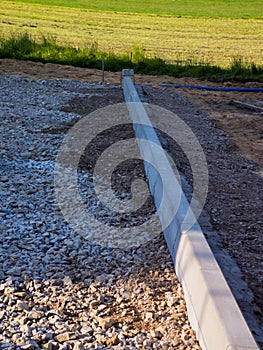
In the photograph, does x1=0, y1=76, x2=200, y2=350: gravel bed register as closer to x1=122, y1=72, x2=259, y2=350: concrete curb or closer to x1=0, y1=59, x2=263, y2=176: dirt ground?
x1=122, y1=72, x2=259, y2=350: concrete curb

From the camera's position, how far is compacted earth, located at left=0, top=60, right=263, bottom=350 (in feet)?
10.8

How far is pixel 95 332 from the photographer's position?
3.28m

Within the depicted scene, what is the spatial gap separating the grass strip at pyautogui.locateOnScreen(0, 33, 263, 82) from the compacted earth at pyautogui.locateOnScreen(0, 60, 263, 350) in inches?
249

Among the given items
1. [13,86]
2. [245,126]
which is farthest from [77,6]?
[245,126]

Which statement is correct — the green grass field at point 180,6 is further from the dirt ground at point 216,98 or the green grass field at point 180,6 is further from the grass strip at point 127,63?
the dirt ground at point 216,98

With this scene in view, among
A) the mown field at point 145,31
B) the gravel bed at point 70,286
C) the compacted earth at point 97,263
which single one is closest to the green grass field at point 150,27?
the mown field at point 145,31

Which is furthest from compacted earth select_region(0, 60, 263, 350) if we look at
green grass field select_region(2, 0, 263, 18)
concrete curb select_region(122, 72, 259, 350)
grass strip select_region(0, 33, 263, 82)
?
green grass field select_region(2, 0, 263, 18)

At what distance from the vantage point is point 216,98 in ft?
36.5

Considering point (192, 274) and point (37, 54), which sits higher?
point (192, 274)

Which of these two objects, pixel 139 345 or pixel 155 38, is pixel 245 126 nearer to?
pixel 139 345

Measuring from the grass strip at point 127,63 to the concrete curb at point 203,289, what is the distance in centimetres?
947

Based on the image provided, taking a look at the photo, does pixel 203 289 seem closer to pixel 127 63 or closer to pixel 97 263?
pixel 97 263

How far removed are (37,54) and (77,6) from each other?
17.2 meters

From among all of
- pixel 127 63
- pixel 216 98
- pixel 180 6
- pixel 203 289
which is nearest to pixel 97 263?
pixel 203 289
